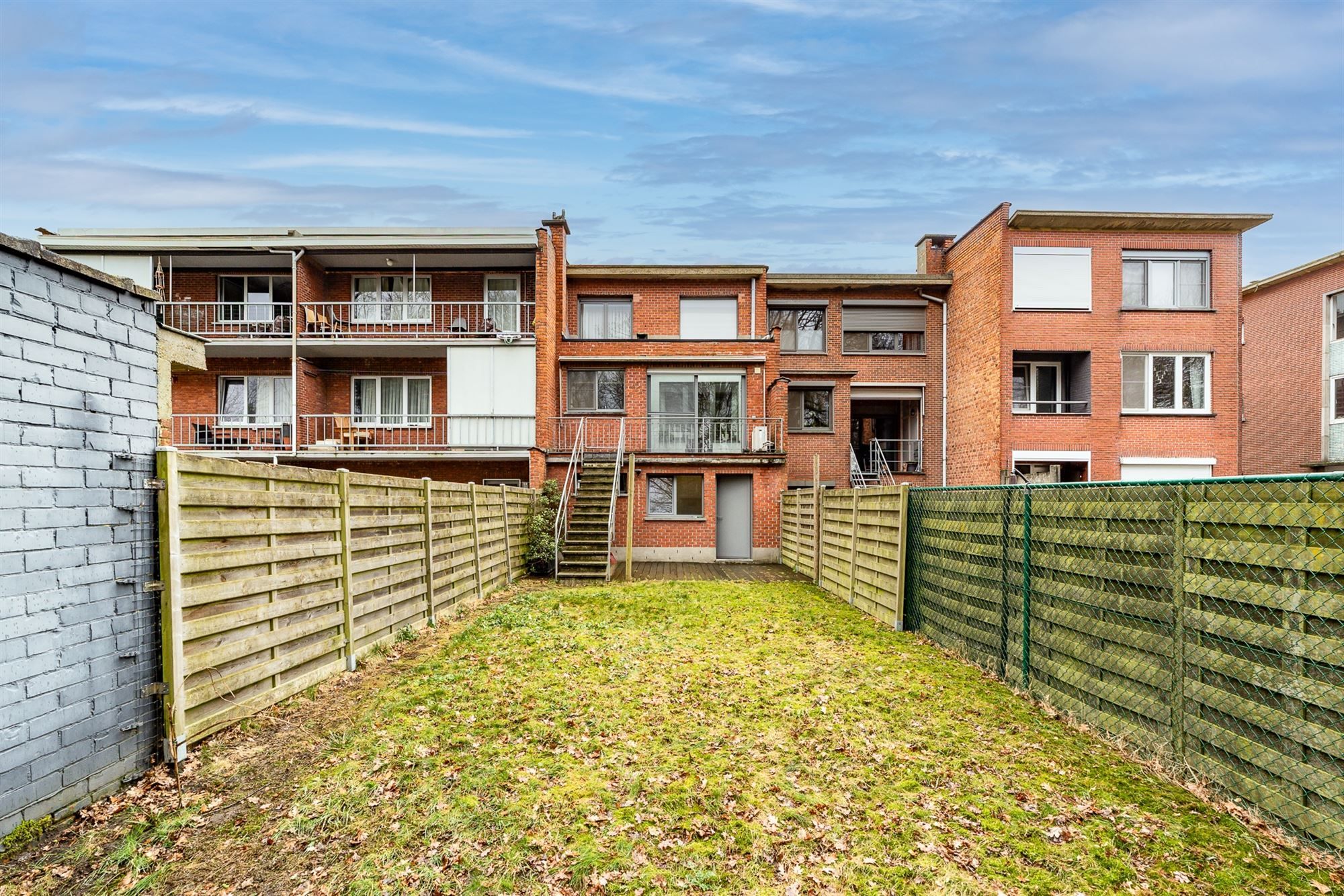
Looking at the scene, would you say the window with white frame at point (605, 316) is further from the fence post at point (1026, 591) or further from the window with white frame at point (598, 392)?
the fence post at point (1026, 591)

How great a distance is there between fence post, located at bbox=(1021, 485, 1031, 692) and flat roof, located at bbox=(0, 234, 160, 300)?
23.3 feet

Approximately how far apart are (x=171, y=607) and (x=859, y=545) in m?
9.32

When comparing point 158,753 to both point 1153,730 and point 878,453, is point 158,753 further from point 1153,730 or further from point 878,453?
point 878,453

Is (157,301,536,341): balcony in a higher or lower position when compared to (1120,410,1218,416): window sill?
higher

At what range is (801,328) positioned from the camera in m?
24.0

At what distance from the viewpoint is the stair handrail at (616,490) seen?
15727 millimetres

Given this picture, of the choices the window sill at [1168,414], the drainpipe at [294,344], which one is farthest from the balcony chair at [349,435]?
the window sill at [1168,414]

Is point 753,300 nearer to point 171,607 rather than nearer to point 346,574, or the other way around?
point 346,574

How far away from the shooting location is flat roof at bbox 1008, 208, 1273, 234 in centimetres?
1928

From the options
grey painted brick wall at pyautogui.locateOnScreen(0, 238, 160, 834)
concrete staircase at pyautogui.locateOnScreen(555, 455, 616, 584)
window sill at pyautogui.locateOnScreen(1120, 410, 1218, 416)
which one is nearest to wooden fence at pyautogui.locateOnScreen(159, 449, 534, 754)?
→ grey painted brick wall at pyautogui.locateOnScreen(0, 238, 160, 834)

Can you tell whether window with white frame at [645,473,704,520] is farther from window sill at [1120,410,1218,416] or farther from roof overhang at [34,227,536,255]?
window sill at [1120,410,1218,416]

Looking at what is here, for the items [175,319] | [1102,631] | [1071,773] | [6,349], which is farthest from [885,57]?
[175,319]

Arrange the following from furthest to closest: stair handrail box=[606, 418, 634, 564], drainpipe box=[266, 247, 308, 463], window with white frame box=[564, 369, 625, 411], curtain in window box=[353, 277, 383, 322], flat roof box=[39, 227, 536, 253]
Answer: curtain in window box=[353, 277, 383, 322]
window with white frame box=[564, 369, 625, 411]
flat roof box=[39, 227, 536, 253]
drainpipe box=[266, 247, 308, 463]
stair handrail box=[606, 418, 634, 564]

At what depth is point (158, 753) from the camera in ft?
14.2
